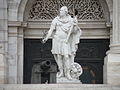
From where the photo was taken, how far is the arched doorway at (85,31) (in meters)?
21.5

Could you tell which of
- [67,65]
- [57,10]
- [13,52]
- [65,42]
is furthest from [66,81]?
[57,10]

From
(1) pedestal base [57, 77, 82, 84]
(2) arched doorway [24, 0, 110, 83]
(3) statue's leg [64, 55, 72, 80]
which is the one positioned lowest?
(1) pedestal base [57, 77, 82, 84]

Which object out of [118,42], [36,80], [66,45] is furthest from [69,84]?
[36,80]

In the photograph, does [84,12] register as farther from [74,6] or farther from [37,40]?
[37,40]

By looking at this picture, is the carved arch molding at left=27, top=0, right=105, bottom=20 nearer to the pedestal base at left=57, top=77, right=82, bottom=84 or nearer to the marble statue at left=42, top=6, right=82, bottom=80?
the marble statue at left=42, top=6, right=82, bottom=80

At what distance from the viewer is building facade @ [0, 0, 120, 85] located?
2069 centimetres

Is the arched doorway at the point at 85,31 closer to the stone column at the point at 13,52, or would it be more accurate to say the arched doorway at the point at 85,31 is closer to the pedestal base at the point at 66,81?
the stone column at the point at 13,52

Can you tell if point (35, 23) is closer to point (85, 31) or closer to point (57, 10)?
point (57, 10)

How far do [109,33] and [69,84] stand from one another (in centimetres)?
590

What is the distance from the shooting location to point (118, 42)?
19.1m

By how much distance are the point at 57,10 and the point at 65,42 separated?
5455 millimetres

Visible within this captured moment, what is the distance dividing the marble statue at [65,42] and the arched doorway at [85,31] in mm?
4621

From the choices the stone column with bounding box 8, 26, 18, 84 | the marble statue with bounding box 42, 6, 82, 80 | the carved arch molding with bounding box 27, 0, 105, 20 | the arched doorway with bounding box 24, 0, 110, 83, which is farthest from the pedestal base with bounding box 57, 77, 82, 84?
the carved arch molding with bounding box 27, 0, 105, 20

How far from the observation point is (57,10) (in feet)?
71.6
